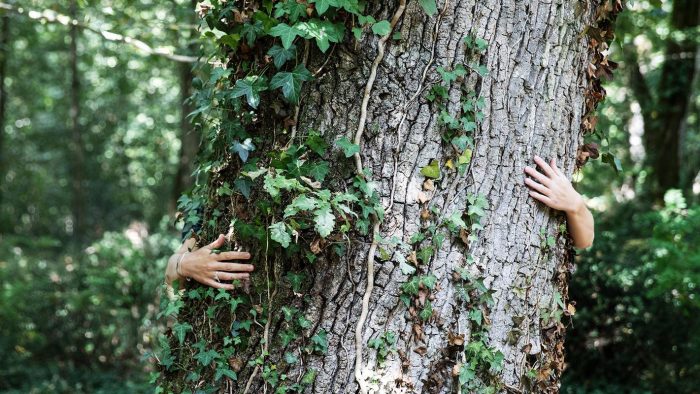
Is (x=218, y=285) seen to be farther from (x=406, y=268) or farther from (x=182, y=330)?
(x=406, y=268)

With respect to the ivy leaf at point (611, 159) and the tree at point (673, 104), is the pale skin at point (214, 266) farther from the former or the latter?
the tree at point (673, 104)

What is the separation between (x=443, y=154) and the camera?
2039 millimetres

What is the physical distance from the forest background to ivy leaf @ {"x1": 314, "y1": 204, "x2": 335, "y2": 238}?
1057 millimetres

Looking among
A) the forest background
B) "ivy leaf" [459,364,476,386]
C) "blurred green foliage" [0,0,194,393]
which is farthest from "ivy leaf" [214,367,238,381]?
"blurred green foliage" [0,0,194,393]

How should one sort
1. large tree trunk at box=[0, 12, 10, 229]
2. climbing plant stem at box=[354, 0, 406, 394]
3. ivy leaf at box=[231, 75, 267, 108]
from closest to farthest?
climbing plant stem at box=[354, 0, 406, 394] < ivy leaf at box=[231, 75, 267, 108] < large tree trunk at box=[0, 12, 10, 229]

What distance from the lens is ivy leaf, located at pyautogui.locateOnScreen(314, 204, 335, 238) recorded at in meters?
1.88

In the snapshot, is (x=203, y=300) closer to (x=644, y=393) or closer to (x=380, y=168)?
(x=380, y=168)

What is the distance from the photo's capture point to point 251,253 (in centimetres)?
215

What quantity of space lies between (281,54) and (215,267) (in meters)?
0.75

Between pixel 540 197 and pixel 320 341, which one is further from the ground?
pixel 540 197

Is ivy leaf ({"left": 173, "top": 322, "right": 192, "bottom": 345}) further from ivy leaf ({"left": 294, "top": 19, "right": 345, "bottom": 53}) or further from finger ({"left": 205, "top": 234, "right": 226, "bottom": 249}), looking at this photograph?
ivy leaf ({"left": 294, "top": 19, "right": 345, "bottom": 53})

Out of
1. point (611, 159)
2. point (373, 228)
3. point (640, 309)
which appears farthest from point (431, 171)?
point (640, 309)

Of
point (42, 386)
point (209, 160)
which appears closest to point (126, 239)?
point (42, 386)

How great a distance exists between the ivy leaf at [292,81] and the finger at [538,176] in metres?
0.79
